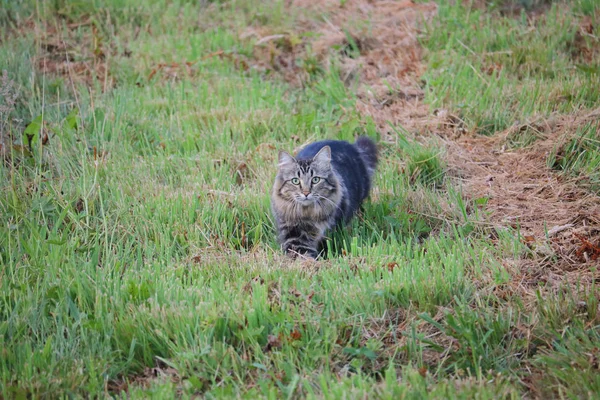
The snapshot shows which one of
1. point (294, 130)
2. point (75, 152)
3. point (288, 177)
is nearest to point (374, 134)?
point (294, 130)

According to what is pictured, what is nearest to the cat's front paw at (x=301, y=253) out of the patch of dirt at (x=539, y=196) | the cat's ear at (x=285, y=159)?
the cat's ear at (x=285, y=159)

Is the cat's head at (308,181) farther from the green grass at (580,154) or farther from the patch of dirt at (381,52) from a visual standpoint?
the green grass at (580,154)

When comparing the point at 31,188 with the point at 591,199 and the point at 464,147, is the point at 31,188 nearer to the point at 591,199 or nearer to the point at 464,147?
the point at 464,147

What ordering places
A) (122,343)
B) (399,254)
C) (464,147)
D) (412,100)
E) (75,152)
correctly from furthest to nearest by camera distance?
(412,100) → (464,147) → (75,152) → (399,254) → (122,343)

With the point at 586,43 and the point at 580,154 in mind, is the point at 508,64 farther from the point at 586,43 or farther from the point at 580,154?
the point at 580,154

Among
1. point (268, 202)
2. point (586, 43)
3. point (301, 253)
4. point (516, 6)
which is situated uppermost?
point (516, 6)

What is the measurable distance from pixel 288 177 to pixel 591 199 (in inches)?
97.0

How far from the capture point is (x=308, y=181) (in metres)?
5.21

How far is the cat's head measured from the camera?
Answer: 521cm

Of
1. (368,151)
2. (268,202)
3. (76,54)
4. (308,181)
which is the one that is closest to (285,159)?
(308,181)

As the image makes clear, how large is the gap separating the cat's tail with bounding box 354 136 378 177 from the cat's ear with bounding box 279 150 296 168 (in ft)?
3.52

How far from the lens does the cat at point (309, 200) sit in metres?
Result: 5.21

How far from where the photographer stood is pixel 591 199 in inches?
204

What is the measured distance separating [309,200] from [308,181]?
0.16 meters
